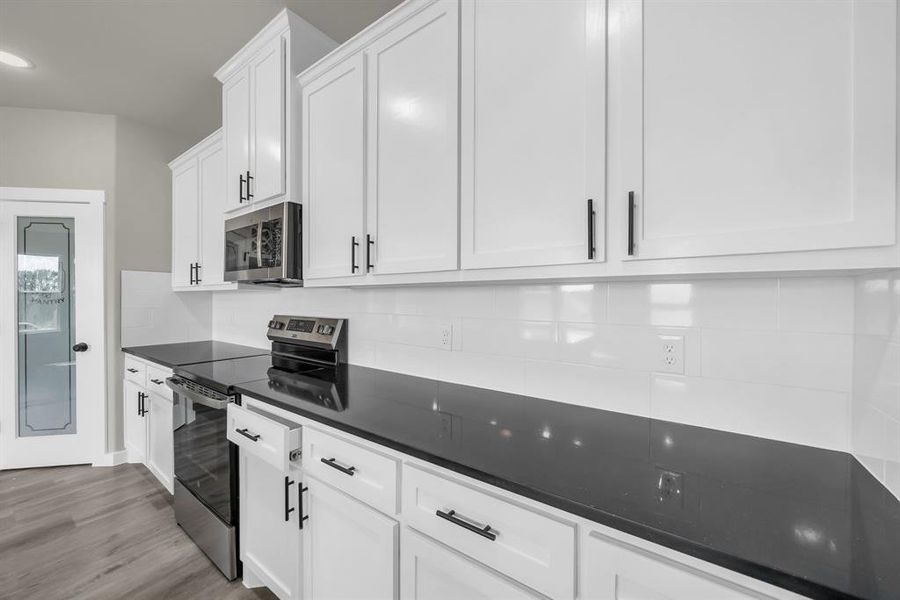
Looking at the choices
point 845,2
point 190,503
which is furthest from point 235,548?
point 845,2

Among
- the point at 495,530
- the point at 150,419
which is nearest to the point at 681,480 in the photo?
the point at 495,530

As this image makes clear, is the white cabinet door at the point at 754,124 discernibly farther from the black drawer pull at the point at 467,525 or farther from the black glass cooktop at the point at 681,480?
the black drawer pull at the point at 467,525

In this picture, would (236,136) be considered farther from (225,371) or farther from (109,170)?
(109,170)

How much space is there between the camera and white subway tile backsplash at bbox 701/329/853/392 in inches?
37.2

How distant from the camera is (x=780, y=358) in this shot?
39.9 inches

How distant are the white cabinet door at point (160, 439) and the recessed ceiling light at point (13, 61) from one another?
2.14 meters

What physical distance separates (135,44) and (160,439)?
2325 mm

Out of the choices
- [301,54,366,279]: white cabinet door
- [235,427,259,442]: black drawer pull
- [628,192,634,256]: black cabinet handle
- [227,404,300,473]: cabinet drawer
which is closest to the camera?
[628,192,634,256]: black cabinet handle

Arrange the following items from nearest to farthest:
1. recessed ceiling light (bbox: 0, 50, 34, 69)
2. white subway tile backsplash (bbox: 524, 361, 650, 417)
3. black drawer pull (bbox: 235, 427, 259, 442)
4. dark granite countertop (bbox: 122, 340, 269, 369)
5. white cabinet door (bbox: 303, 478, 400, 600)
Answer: white cabinet door (bbox: 303, 478, 400, 600) → white subway tile backsplash (bbox: 524, 361, 650, 417) → black drawer pull (bbox: 235, 427, 259, 442) → recessed ceiling light (bbox: 0, 50, 34, 69) → dark granite countertop (bbox: 122, 340, 269, 369)

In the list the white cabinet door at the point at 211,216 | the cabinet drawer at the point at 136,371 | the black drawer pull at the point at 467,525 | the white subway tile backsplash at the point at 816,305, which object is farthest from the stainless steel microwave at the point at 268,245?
the white subway tile backsplash at the point at 816,305

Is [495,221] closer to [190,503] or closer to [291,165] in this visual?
[291,165]

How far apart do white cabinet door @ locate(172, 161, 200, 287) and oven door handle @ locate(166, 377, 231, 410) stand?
1.21 meters

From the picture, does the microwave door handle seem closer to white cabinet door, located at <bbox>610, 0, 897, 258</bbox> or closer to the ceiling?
the ceiling

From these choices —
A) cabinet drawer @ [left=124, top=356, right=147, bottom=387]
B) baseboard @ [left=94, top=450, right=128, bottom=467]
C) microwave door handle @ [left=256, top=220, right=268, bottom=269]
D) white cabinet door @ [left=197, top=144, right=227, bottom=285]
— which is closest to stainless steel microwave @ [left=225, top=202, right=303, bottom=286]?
microwave door handle @ [left=256, top=220, right=268, bottom=269]
